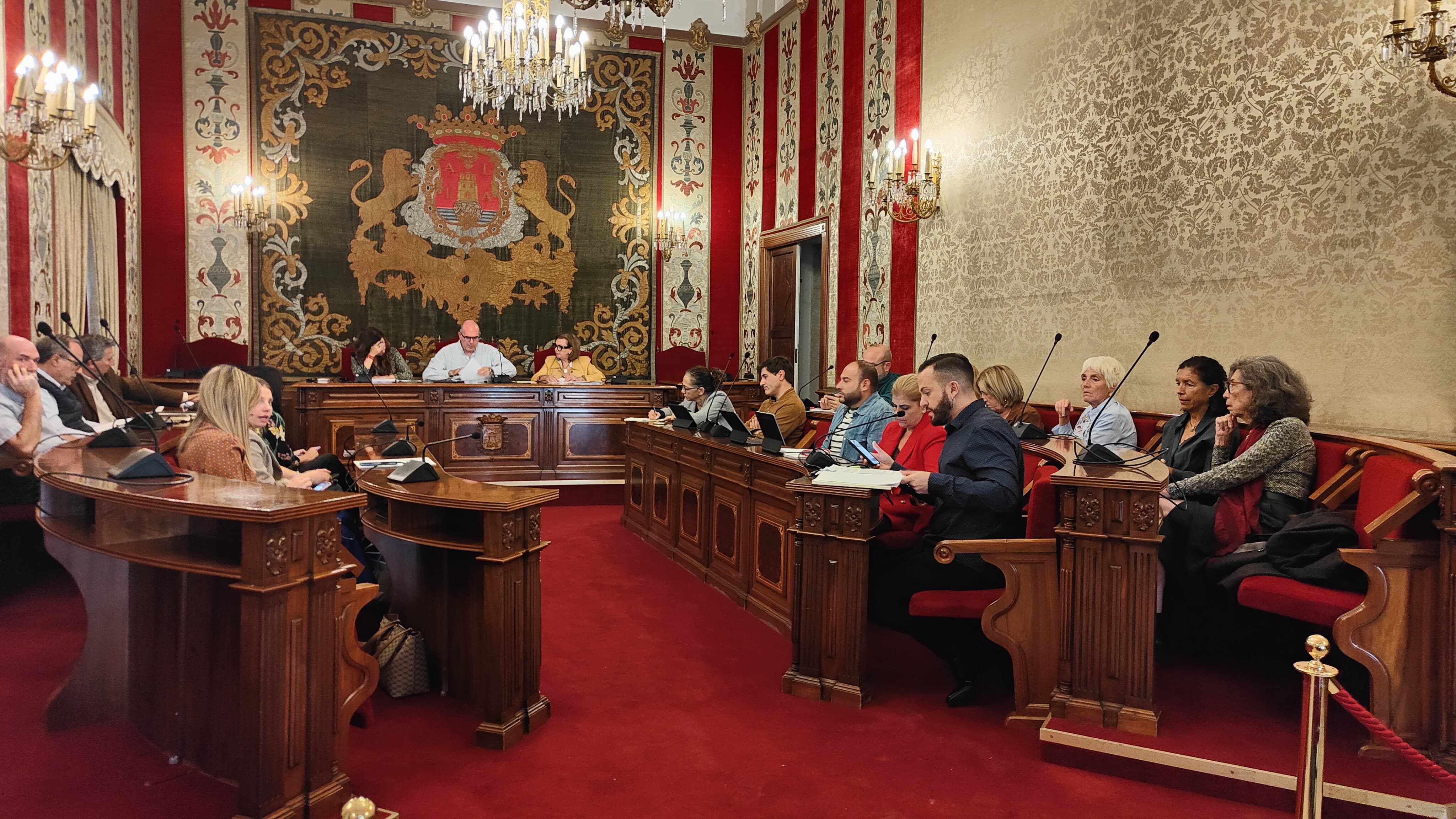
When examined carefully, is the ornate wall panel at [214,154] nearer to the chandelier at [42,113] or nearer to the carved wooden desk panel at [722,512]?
the chandelier at [42,113]

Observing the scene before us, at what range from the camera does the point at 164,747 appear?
2701 mm

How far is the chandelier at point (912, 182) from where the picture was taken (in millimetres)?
6547

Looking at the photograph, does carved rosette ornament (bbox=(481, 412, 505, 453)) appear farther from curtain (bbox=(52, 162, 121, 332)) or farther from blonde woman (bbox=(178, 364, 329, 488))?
blonde woman (bbox=(178, 364, 329, 488))

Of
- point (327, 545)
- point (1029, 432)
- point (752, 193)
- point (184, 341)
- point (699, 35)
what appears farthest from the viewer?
point (752, 193)

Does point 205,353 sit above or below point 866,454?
above

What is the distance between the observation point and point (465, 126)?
31.3ft

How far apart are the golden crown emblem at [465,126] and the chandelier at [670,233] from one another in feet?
5.75

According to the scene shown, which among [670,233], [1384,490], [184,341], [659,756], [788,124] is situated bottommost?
[659,756]

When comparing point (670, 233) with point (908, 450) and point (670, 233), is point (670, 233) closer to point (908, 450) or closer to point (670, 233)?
point (670, 233)

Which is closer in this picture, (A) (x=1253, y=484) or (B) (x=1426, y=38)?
(B) (x=1426, y=38)

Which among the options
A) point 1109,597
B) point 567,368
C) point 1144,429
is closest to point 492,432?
point 567,368

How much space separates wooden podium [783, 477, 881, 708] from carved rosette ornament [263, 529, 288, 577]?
176cm

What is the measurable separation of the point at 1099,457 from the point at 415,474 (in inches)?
93.9

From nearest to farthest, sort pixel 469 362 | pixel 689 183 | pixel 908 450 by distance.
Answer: pixel 908 450 → pixel 469 362 → pixel 689 183
